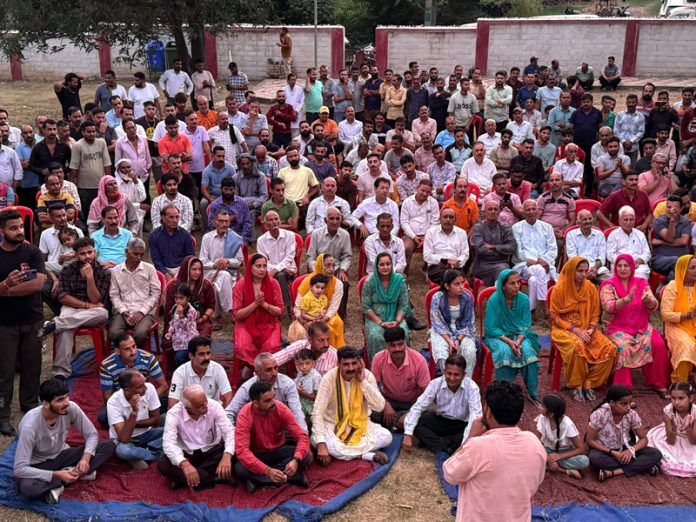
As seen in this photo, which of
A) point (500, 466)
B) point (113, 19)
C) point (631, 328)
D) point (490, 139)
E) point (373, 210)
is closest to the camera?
point (500, 466)

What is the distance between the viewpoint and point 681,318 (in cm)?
780

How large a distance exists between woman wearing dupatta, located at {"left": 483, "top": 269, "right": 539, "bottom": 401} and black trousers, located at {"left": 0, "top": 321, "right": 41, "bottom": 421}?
394 centimetres

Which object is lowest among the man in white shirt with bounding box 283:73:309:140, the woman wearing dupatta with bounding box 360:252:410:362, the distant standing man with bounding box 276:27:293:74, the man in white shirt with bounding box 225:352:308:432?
the man in white shirt with bounding box 225:352:308:432

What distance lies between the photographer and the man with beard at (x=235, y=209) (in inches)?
386

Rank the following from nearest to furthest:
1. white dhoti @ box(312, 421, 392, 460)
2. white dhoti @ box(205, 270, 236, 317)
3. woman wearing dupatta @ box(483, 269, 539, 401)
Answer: white dhoti @ box(312, 421, 392, 460) → woman wearing dupatta @ box(483, 269, 539, 401) → white dhoti @ box(205, 270, 236, 317)

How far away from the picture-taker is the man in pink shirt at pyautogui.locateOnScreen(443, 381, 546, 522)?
409cm

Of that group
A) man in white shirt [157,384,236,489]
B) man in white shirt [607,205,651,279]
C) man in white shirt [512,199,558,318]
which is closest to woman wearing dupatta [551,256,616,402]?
man in white shirt [512,199,558,318]

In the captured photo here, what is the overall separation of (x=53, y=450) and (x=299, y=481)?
184 cm

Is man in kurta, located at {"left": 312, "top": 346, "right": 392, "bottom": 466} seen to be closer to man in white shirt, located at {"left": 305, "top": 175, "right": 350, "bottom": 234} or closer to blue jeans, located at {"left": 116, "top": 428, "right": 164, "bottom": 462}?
blue jeans, located at {"left": 116, "top": 428, "right": 164, "bottom": 462}

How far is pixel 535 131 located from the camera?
13211 mm

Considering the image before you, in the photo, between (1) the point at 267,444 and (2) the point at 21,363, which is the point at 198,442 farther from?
(2) the point at 21,363

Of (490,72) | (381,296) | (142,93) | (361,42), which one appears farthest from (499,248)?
(361,42)

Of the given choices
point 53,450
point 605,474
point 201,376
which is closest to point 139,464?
point 53,450

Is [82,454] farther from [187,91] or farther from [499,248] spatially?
[187,91]
